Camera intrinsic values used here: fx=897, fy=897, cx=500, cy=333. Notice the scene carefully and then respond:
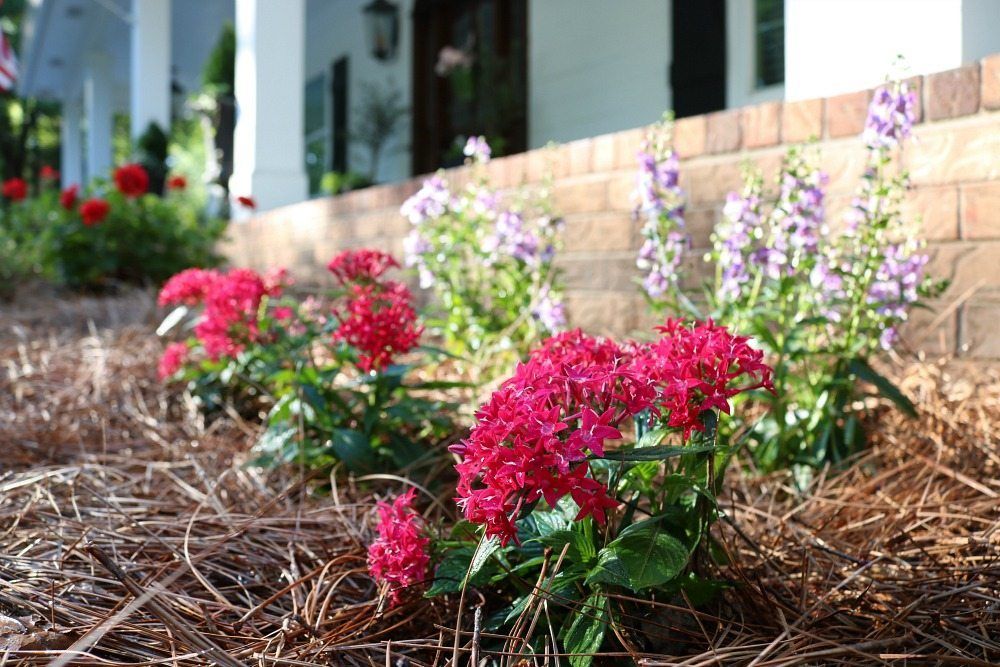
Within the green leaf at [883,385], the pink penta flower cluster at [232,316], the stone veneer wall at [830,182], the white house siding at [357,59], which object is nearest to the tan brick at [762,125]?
the stone veneer wall at [830,182]

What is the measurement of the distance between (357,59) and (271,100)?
438cm

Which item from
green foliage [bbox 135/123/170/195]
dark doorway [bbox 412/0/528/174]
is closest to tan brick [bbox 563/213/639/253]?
dark doorway [bbox 412/0/528/174]

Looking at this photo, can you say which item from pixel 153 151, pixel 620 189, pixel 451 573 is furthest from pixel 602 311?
pixel 153 151

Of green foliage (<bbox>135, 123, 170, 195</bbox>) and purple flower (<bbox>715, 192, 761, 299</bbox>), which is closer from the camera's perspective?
purple flower (<bbox>715, 192, 761, 299</bbox>)

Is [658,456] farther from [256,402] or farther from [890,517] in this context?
[256,402]

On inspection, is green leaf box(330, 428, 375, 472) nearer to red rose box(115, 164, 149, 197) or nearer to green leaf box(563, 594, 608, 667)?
green leaf box(563, 594, 608, 667)

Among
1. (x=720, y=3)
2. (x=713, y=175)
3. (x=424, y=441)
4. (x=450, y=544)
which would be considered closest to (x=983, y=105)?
(x=713, y=175)

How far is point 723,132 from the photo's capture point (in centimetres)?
246

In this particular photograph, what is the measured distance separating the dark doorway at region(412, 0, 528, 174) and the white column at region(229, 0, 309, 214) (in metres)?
1.61

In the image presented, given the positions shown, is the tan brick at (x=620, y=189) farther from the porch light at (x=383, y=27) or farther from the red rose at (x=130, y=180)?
the porch light at (x=383, y=27)

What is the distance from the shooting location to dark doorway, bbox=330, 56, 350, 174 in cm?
998

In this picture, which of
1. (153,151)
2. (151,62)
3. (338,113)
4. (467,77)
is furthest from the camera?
(338,113)

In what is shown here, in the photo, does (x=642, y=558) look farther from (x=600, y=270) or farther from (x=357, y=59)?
(x=357, y=59)

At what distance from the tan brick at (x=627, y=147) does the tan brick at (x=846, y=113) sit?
0.60 meters
